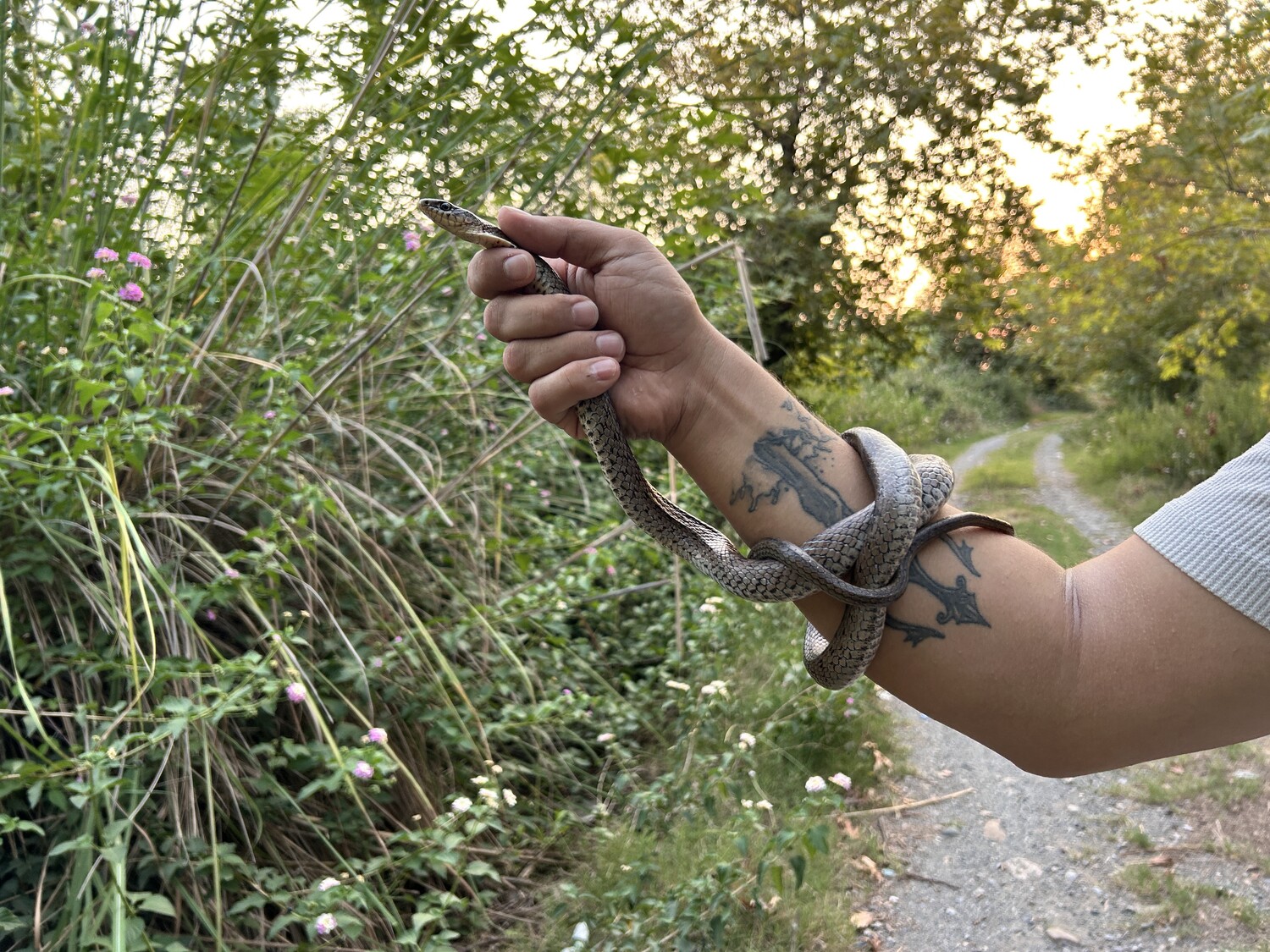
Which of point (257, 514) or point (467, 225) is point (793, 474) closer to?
point (467, 225)

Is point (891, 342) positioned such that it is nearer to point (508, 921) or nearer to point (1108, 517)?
point (1108, 517)

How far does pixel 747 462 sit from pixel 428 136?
1.83 m

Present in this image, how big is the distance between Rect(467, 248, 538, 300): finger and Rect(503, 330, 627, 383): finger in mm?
99

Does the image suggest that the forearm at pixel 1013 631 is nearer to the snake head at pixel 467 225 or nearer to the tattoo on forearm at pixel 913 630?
the tattoo on forearm at pixel 913 630

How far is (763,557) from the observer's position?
1.38m

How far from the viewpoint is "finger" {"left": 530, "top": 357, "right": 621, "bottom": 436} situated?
1.45m

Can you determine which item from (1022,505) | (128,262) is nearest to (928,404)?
(1022,505)

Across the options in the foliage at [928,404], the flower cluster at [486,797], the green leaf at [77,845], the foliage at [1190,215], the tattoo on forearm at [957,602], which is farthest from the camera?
the foliage at [928,404]

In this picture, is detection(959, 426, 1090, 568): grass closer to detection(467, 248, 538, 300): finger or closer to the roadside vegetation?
the roadside vegetation

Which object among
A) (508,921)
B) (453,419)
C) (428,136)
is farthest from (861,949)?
(428,136)

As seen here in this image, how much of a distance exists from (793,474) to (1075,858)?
277 centimetres

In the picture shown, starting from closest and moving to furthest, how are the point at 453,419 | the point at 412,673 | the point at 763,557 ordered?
the point at 763,557 → the point at 412,673 → the point at 453,419

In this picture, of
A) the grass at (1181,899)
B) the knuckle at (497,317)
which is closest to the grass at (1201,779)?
the grass at (1181,899)

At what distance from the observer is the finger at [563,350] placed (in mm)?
1481
